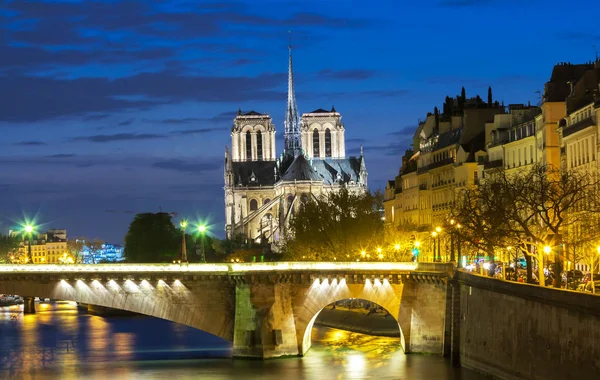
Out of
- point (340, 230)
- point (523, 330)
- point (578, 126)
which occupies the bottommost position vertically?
point (523, 330)

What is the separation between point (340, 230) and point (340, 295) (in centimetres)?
3576

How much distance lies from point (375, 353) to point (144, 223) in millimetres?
103984

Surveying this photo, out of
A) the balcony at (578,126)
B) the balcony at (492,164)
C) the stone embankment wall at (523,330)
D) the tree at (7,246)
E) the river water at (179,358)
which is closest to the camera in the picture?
the stone embankment wall at (523,330)

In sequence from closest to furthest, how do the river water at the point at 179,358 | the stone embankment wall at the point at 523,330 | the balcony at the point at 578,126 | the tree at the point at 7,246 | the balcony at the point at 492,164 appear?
the stone embankment wall at the point at 523,330 → the river water at the point at 179,358 → the balcony at the point at 578,126 → the balcony at the point at 492,164 → the tree at the point at 7,246

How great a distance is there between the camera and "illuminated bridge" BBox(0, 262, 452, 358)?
6725 cm

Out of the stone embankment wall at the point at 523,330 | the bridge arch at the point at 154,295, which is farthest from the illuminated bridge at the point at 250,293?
the stone embankment wall at the point at 523,330

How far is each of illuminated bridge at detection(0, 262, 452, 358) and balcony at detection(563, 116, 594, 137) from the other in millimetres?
8653

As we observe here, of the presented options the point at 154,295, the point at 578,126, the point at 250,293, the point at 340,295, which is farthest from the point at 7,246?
the point at 578,126

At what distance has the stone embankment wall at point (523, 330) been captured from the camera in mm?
→ 40906

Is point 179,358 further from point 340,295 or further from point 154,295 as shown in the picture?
point 340,295

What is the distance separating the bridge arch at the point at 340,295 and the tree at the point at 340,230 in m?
29.8

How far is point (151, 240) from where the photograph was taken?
16825cm

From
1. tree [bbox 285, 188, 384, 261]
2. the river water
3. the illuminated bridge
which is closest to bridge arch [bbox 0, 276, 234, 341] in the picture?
the illuminated bridge

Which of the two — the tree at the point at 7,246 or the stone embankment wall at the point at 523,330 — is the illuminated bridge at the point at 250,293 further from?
the tree at the point at 7,246
